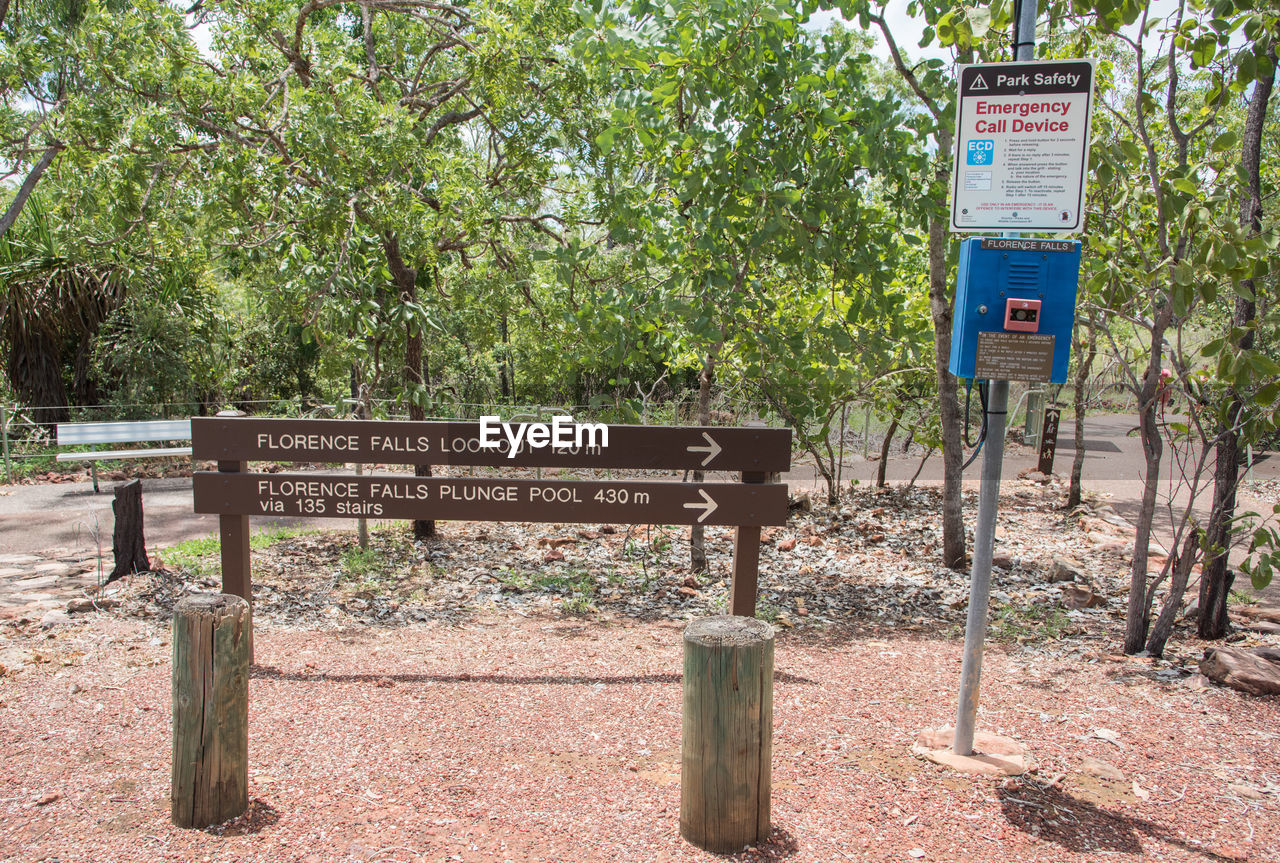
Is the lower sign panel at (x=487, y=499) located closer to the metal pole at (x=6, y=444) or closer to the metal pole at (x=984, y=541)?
the metal pole at (x=984, y=541)

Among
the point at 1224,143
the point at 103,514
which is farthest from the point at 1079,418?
the point at 103,514

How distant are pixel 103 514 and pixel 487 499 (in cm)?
655

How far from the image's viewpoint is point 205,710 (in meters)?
2.97

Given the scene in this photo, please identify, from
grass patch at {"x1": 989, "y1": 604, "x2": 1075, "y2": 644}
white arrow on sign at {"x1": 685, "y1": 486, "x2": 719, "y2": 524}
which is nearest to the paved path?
grass patch at {"x1": 989, "y1": 604, "x2": 1075, "y2": 644}

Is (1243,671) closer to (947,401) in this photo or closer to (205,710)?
(947,401)

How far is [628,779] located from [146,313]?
41.5 ft

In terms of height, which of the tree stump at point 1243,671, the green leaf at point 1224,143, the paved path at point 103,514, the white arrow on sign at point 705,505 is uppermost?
the green leaf at point 1224,143

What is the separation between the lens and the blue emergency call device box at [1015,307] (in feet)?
10.6

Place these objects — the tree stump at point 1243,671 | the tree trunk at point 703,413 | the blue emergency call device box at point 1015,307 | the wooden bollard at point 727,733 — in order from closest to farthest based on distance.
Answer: the wooden bollard at point 727,733, the blue emergency call device box at point 1015,307, the tree stump at point 1243,671, the tree trunk at point 703,413

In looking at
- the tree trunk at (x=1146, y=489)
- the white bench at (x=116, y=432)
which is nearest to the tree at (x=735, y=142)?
the tree trunk at (x=1146, y=489)

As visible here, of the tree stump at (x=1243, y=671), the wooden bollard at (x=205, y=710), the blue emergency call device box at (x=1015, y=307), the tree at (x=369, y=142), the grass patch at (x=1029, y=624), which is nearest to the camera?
the wooden bollard at (x=205, y=710)

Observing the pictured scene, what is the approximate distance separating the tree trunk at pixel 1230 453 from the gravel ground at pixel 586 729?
239 millimetres

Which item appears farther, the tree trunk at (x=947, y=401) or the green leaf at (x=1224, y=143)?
the tree trunk at (x=947, y=401)

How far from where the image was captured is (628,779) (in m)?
3.44
